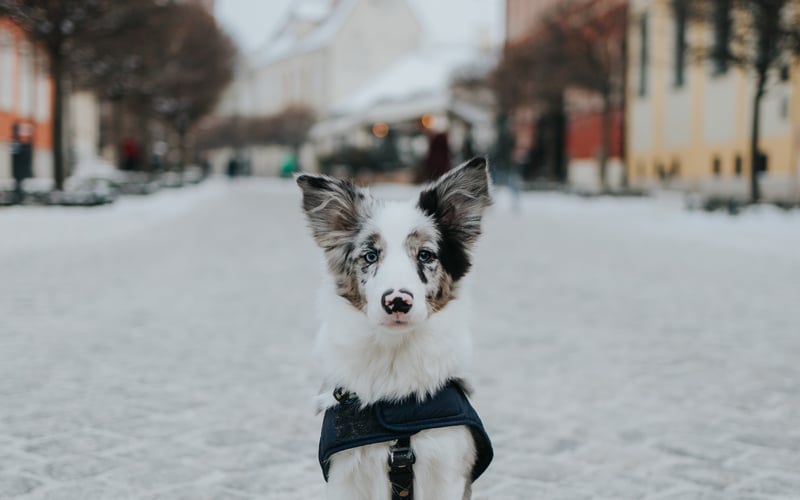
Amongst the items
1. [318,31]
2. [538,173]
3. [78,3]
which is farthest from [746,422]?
[318,31]

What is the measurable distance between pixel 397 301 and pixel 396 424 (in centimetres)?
45

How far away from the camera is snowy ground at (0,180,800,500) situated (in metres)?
4.16

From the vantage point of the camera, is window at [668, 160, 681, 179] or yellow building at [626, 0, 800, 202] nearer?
yellow building at [626, 0, 800, 202]

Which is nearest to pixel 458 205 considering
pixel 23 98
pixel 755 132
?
pixel 755 132

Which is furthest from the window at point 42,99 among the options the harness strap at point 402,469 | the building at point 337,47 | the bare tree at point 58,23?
the building at point 337,47

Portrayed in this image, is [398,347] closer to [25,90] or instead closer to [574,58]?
[574,58]

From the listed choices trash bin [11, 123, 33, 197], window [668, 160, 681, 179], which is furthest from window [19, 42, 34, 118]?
window [668, 160, 681, 179]

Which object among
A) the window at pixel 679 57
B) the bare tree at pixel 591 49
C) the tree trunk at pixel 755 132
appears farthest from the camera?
the window at pixel 679 57

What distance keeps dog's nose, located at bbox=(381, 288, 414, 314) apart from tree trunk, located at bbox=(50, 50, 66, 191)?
19259 mm

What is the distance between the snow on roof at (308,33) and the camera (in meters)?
81.3

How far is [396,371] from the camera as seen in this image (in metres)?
2.82

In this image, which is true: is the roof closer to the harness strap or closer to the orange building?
the orange building

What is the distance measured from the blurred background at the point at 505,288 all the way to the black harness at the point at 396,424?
0.46 meters

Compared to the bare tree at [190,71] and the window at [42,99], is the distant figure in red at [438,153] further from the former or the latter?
the window at [42,99]
